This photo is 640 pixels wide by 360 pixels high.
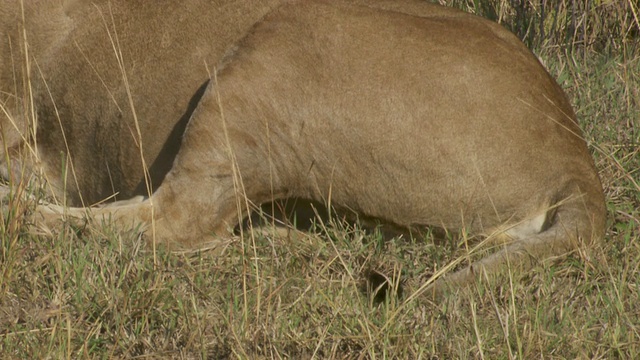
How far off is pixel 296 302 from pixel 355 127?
70 cm

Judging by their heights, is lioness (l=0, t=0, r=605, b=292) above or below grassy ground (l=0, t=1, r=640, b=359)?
above

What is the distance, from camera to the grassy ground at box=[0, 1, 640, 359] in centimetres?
271

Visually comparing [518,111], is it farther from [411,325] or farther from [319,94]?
[411,325]

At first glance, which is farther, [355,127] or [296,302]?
[355,127]

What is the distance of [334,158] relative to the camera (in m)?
3.43

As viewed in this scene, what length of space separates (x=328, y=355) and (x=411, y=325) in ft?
0.81

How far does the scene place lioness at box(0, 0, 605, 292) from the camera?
11.0 feet

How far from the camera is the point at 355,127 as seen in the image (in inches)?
134

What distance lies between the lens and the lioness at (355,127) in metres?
3.35

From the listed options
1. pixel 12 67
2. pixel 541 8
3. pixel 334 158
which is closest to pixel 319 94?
pixel 334 158

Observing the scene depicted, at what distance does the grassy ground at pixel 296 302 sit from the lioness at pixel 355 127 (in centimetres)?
12

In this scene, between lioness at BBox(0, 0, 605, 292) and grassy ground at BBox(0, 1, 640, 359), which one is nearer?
grassy ground at BBox(0, 1, 640, 359)

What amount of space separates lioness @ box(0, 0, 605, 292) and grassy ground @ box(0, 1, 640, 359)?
0.39ft

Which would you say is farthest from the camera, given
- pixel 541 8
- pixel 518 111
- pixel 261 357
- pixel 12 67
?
pixel 541 8
